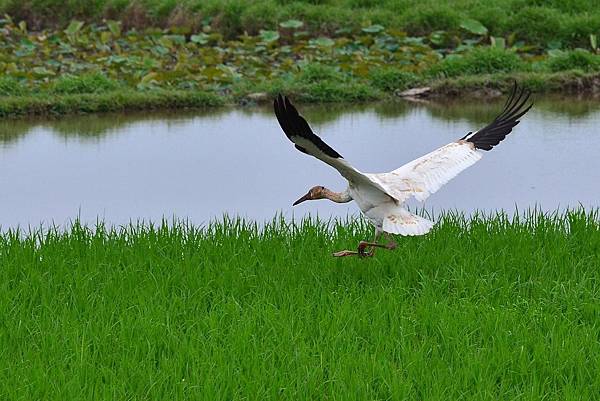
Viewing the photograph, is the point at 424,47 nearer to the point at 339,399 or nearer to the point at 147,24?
the point at 147,24

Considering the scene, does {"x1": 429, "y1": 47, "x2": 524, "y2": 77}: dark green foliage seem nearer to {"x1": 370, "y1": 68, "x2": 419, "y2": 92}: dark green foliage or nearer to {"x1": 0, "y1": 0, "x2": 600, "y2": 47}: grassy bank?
{"x1": 370, "y1": 68, "x2": 419, "y2": 92}: dark green foliage

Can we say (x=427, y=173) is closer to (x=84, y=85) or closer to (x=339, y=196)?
(x=339, y=196)

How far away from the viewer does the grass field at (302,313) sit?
3.61 meters

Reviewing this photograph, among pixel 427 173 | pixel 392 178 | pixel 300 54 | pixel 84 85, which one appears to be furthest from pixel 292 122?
pixel 300 54

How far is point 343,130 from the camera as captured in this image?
378 inches

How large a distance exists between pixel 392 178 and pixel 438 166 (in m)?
0.34

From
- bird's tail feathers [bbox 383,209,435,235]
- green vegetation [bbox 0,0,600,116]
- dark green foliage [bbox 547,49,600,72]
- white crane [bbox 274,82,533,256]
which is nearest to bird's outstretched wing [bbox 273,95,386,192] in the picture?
white crane [bbox 274,82,533,256]

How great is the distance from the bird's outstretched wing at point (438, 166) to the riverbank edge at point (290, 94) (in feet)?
19.0

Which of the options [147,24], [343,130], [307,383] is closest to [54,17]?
[147,24]

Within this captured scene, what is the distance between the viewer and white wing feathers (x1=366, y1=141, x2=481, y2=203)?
15.0 feet

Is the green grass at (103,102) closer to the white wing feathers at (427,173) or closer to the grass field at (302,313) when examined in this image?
the grass field at (302,313)

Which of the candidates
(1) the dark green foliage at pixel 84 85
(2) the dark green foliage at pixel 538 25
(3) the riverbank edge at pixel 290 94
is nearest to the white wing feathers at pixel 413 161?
(3) the riverbank edge at pixel 290 94

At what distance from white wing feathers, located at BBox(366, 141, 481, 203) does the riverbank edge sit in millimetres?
5987

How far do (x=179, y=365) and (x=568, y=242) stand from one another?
2.40 meters
